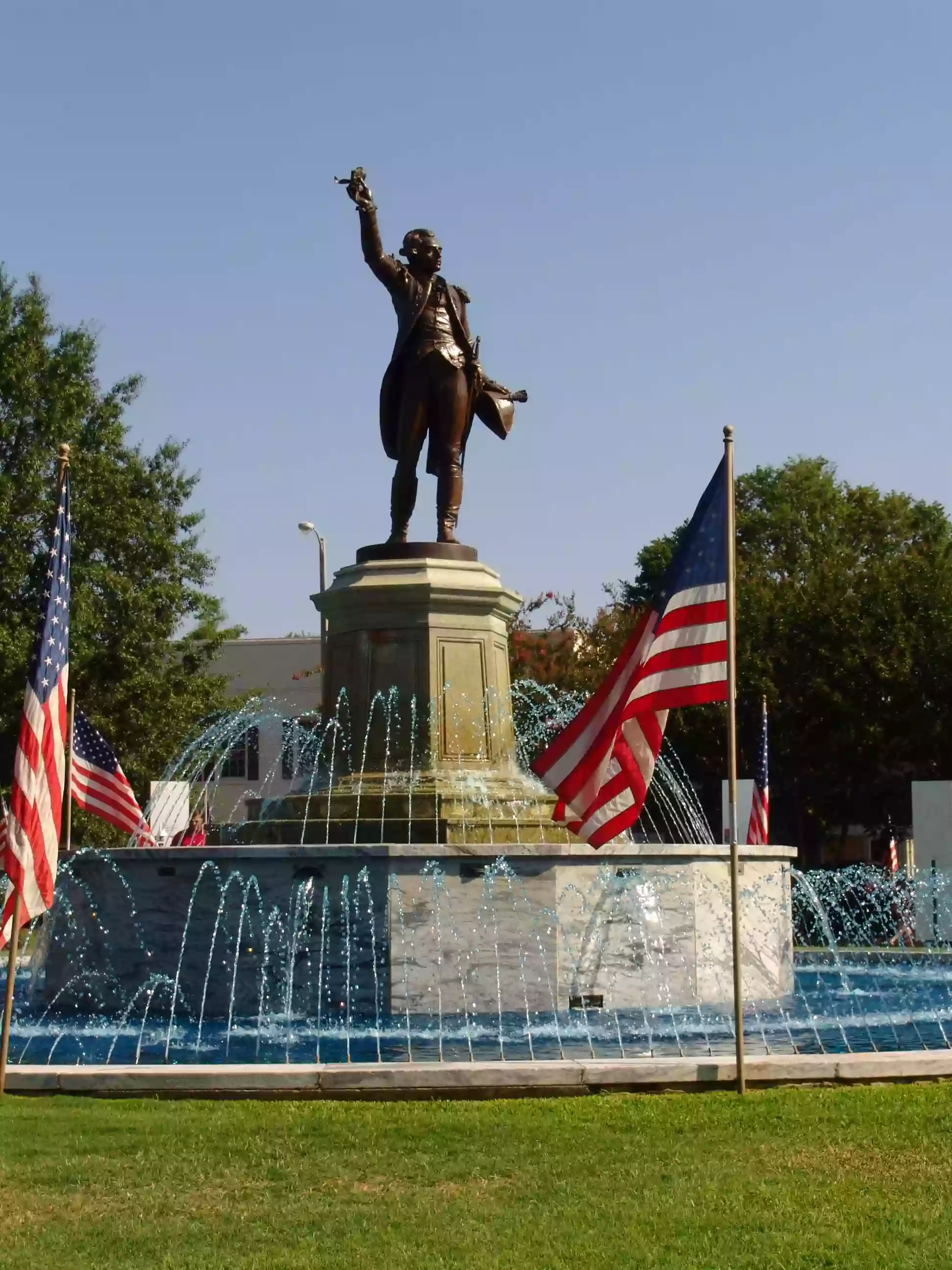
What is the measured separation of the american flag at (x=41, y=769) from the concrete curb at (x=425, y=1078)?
104cm

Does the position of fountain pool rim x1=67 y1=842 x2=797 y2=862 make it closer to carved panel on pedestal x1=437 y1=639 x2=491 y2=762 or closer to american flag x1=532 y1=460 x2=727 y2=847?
carved panel on pedestal x1=437 y1=639 x2=491 y2=762

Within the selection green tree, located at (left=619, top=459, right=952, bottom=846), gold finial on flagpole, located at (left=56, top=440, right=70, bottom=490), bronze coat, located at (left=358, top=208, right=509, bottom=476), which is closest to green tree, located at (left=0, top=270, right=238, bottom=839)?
green tree, located at (left=619, top=459, right=952, bottom=846)


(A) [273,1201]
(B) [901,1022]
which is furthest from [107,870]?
(A) [273,1201]

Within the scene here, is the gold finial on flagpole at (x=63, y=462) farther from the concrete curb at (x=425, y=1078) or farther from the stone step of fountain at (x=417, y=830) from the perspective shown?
the stone step of fountain at (x=417, y=830)

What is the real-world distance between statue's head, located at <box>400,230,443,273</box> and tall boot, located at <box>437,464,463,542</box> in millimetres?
1981

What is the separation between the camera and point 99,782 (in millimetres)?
20141

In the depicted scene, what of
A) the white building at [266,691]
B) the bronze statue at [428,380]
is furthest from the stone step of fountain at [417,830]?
the white building at [266,691]

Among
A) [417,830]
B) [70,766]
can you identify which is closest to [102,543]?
[70,766]

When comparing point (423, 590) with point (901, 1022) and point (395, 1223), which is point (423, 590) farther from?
point (395, 1223)

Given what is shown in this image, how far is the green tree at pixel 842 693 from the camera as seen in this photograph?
41281 mm

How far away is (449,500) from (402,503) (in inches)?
18.8

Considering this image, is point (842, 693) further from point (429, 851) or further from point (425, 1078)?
point (425, 1078)

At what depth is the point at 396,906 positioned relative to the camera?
1338 centimetres

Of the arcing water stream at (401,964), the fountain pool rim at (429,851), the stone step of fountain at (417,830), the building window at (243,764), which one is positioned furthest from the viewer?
the building window at (243,764)
